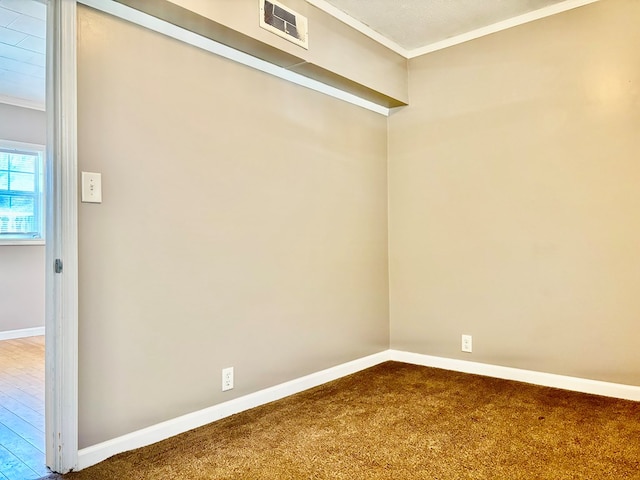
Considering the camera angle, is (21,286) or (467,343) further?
(21,286)

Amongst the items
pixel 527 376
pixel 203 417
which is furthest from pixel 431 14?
pixel 203 417

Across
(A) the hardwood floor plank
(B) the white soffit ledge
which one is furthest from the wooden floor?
(B) the white soffit ledge

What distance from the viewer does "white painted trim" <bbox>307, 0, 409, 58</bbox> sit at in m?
2.75

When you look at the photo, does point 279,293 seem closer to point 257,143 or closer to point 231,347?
point 231,347

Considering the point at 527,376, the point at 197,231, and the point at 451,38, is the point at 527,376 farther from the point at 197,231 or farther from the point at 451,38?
the point at 451,38

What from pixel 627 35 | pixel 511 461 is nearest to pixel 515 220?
pixel 627 35

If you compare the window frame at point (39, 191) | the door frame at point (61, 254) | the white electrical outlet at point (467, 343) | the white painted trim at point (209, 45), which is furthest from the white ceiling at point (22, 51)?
the white electrical outlet at point (467, 343)

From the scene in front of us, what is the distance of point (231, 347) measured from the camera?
2.44 m

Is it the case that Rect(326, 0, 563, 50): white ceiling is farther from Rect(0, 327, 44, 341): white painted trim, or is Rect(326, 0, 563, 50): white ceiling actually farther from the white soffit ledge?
Rect(0, 327, 44, 341): white painted trim

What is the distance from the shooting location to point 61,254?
1.79 m

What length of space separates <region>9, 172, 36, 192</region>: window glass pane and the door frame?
384 cm

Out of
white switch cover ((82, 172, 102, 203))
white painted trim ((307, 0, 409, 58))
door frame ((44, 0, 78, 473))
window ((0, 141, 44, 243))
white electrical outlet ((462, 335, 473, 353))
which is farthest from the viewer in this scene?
window ((0, 141, 44, 243))

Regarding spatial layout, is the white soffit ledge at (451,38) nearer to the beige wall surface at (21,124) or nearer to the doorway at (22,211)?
the doorway at (22,211)

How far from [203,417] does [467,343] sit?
1973 mm
